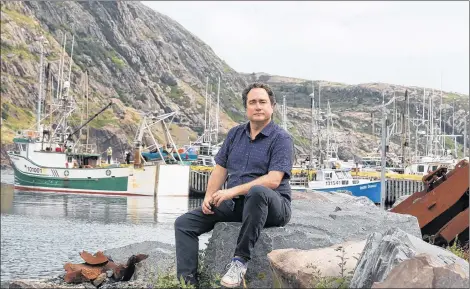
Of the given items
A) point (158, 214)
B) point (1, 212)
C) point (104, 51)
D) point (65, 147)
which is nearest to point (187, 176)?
point (65, 147)

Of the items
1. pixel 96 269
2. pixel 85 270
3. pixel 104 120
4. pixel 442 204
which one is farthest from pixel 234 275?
pixel 104 120

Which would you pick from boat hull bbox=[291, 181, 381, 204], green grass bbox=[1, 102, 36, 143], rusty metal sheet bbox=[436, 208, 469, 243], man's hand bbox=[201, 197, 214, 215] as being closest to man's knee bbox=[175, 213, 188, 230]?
man's hand bbox=[201, 197, 214, 215]

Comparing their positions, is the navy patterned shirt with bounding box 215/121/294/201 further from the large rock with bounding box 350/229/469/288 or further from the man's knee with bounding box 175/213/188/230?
the large rock with bounding box 350/229/469/288

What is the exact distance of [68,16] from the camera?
553ft

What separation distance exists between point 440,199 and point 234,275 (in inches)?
267

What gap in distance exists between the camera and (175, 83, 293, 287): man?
18.8 feet

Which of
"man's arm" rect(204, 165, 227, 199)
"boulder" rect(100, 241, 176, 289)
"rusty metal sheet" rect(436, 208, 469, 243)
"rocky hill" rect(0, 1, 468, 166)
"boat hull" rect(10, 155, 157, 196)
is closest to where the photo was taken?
"man's arm" rect(204, 165, 227, 199)

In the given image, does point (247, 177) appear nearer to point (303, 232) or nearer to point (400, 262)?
point (303, 232)

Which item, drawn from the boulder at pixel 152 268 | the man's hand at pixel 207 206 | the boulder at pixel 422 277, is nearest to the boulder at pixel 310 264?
the man's hand at pixel 207 206

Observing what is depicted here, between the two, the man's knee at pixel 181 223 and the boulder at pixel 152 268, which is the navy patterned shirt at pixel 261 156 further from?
the boulder at pixel 152 268

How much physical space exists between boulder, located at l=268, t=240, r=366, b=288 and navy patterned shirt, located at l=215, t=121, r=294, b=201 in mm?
670

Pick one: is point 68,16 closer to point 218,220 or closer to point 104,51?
point 104,51

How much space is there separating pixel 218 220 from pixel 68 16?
6729 inches

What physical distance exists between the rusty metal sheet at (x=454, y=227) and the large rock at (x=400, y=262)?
5.66 m
